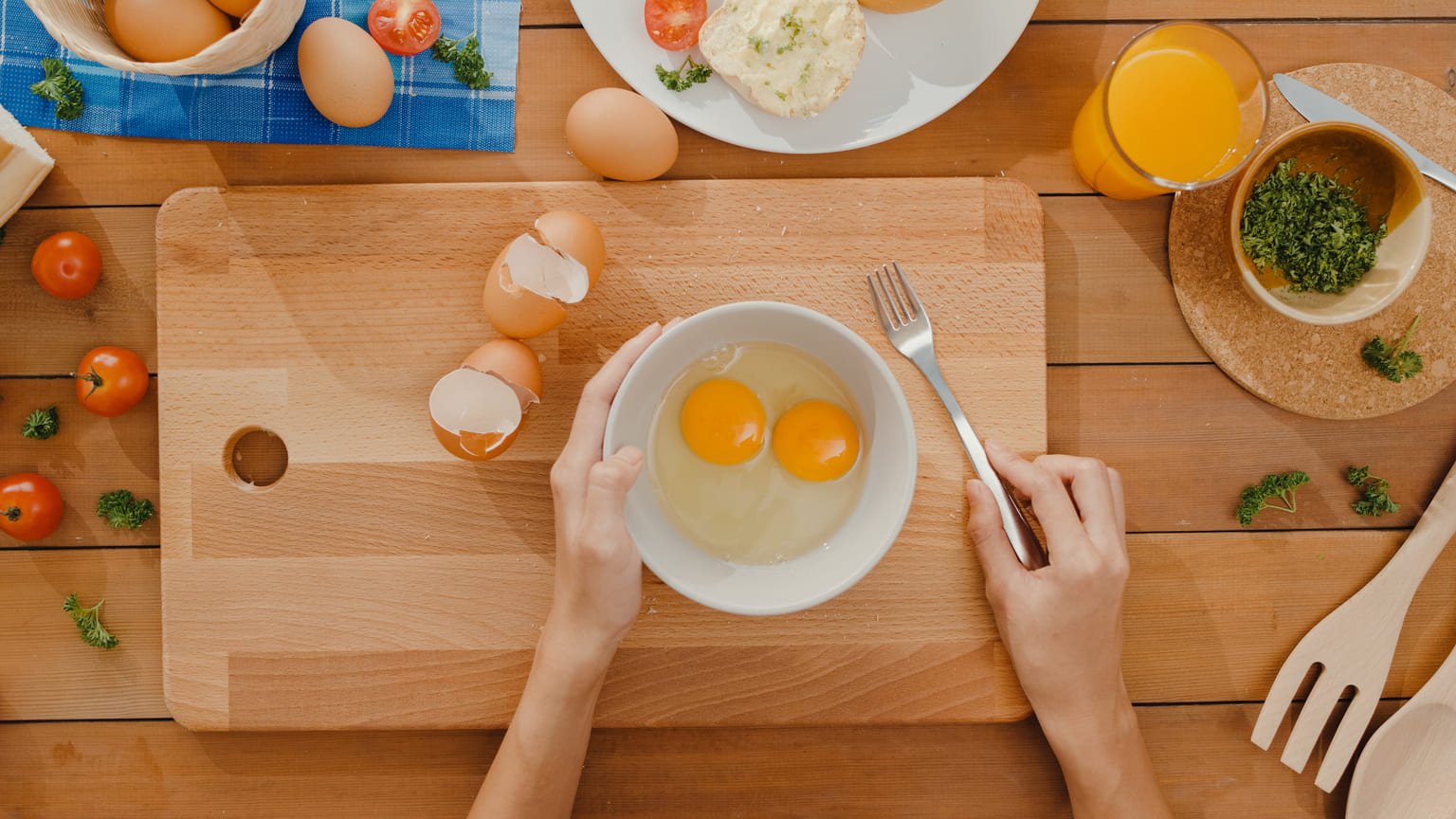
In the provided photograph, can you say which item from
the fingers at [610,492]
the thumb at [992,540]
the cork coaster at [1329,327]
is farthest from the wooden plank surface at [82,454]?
the cork coaster at [1329,327]

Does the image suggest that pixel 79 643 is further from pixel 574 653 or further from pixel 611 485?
pixel 611 485

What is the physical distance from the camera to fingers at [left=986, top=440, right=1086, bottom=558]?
1.11 meters

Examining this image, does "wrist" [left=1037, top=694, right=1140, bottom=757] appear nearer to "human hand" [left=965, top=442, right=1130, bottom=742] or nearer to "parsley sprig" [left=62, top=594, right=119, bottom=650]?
"human hand" [left=965, top=442, right=1130, bottom=742]

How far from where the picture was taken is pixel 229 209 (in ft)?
3.82

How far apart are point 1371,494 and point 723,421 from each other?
3.19 feet

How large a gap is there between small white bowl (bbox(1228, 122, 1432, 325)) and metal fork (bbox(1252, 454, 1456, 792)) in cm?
33

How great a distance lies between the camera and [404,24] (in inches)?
46.5

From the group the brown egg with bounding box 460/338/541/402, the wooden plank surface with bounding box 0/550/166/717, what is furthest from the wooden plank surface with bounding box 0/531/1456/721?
the brown egg with bounding box 460/338/541/402

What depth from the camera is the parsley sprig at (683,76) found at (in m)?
1.16

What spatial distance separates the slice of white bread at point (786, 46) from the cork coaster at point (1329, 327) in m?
0.55

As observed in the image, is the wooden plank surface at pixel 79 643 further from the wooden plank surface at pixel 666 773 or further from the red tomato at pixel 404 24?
the red tomato at pixel 404 24

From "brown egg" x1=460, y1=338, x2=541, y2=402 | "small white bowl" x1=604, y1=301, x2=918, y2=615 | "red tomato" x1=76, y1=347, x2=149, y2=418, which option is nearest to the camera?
"small white bowl" x1=604, y1=301, x2=918, y2=615

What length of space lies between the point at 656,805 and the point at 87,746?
0.85 meters

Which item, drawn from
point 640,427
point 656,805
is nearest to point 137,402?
point 640,427
